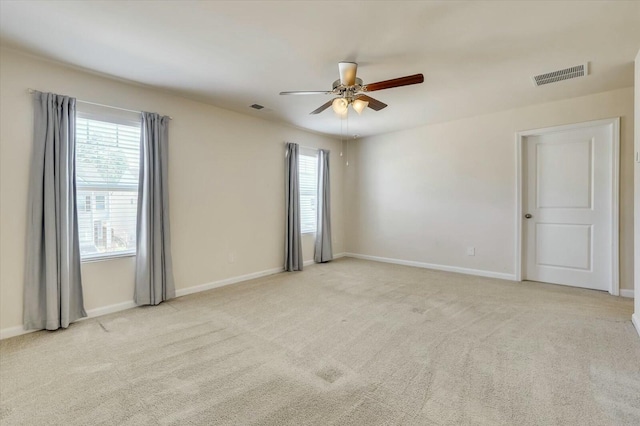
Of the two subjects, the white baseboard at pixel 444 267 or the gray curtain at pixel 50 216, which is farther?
the white baseboard at pixel 444 267

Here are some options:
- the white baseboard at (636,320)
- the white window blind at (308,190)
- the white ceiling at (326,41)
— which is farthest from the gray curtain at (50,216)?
the white baseboard at (636,320)

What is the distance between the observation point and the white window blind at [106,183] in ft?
9.80

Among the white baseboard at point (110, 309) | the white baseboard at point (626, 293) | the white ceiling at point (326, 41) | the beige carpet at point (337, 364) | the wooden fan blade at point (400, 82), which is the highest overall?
the white ceiling at point (326, 41)

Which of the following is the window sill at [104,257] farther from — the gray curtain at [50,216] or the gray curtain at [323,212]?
the gray curtain at [323,212]

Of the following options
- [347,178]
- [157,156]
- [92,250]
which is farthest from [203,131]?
[347,178]

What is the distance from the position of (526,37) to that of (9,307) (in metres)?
4.90

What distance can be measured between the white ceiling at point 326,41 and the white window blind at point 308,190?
78.8 inches

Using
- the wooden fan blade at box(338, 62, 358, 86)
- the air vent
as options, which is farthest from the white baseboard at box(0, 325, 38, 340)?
the air vent

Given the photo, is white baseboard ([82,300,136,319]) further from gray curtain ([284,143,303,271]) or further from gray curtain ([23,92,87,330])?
gray curtain ([284,143,303,271])

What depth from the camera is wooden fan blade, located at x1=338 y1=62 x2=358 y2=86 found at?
101 inches

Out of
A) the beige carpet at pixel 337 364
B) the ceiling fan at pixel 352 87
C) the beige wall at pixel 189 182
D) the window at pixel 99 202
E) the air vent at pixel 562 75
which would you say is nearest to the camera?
the beige carpet at pixel 337 364

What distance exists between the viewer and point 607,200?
3.68 meters

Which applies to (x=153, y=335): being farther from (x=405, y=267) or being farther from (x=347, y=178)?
(x=347, y=178)

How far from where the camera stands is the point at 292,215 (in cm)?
495
